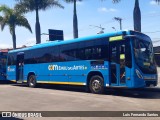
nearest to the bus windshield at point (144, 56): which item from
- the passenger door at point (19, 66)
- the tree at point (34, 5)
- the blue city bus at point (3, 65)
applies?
the passenger door at point (19, 66)

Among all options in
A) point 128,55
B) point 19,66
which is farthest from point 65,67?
point 19,66

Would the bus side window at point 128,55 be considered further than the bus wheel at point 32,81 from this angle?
No

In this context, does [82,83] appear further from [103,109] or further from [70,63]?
[103,109]

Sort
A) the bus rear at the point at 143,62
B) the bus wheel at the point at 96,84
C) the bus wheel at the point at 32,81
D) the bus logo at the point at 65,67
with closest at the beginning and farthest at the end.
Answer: the bus rear at the point at 143,62 → the bus wheel at the point at 96,84 → the bus logo at the point at 65,67 → the bus wheel at the point at 32,81

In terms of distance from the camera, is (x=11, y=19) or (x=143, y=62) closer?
(x=143, y=62)

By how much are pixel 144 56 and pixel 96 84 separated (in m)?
3.01

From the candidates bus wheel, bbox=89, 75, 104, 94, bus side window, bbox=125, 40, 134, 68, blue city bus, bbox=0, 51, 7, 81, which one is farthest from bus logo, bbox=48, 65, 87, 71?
blue city bus, bbox=0, 51, 7, 81

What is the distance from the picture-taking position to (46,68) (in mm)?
20250

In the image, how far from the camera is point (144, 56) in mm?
14727

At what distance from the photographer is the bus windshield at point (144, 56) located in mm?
14281

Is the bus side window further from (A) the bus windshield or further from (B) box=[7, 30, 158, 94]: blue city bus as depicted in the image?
(A) the bus windshield

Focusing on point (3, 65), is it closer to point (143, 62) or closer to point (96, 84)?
point (96, 84)

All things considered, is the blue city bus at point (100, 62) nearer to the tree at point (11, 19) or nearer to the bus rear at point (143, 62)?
the bus rear at point (143, 62)

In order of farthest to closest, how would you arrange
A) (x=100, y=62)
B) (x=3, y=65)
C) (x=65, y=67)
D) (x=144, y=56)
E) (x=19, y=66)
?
(x=3, y=65) < (x=19, y=66) < (x=65, y=67) < (x=100, y=62) < (x=144, y=56)
